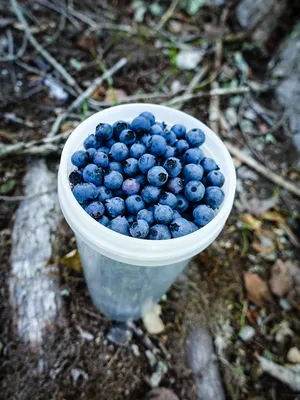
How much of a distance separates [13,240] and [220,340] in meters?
1.08

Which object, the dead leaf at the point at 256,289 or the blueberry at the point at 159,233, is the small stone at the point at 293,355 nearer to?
the dead leaf at the point at 256,289

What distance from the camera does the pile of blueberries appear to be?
1095 mm

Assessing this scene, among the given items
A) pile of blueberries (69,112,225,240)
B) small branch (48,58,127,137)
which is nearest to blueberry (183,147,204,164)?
pile of blueberries (69,112,225,240)

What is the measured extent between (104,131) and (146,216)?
0.32 m

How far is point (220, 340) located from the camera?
1.71 meters

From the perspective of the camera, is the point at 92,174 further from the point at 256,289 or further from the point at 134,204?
the point at 256,289

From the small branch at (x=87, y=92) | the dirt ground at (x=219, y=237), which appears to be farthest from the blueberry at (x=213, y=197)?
the small branch at (x=87, y=92)

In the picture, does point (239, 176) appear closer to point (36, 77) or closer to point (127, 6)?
point (36, 77)

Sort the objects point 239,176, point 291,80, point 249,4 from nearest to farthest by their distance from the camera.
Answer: point 239,176
point 291,80
point 249,4

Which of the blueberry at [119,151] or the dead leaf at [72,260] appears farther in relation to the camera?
the dead leaf at [72,260]

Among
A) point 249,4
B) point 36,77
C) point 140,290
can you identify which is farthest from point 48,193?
point 249,4

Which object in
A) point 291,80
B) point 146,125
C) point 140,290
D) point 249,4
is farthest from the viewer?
point 249,4

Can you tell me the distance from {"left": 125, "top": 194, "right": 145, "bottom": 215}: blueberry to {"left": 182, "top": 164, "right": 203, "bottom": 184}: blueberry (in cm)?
18

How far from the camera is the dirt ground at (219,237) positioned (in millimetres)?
1543
